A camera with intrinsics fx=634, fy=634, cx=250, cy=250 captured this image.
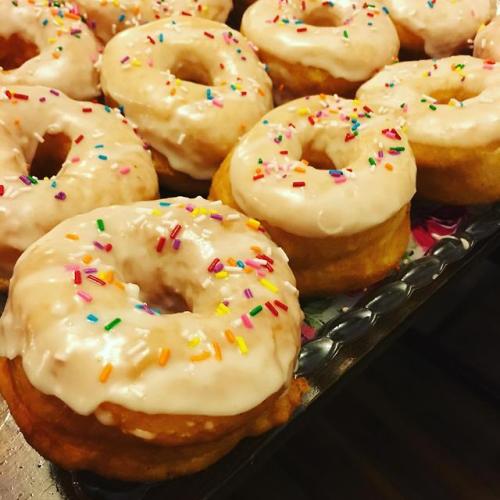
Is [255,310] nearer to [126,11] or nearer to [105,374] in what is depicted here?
[105,374]

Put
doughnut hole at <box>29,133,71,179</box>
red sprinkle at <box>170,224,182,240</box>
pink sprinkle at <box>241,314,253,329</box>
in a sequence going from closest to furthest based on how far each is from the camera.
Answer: pink sprinkle at <box>241,314,253,329</box> → red sprinkle at <box>170,224,182,240</box> → doughnut hole at <box>29,133,71,179</box>

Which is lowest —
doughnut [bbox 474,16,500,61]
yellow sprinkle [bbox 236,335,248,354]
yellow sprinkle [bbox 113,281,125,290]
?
yellow sprinkle [bbox 236,335,248,354]

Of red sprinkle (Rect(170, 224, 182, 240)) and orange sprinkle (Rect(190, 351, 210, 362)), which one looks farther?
red sprinkle (Rect(170, 224, 182, 240))

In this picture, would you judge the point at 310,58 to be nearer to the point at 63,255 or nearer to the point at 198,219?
the point at 198,219

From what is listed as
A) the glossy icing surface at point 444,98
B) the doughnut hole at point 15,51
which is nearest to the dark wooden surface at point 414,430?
the glossy icing surface at point 444,98

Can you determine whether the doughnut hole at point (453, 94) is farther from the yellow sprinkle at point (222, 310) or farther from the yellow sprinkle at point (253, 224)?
the yellow sprinkle at point (222, 310)

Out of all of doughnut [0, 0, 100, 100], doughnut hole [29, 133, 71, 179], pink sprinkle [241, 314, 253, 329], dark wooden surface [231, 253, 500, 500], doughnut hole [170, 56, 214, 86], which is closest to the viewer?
pink sprinkle [241, 314, 253, 329]

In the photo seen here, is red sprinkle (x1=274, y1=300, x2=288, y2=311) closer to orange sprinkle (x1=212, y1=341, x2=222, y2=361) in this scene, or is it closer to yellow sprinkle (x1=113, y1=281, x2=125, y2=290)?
orange sprinkle (x1=212, y1=341, x2=222, y2=361)

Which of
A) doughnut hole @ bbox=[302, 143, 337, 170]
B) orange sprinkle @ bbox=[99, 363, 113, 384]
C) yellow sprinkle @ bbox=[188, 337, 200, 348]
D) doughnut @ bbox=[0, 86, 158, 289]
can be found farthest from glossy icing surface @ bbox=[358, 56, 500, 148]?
orange sprinkle @ bbox=[99, 363, 113, 384]
